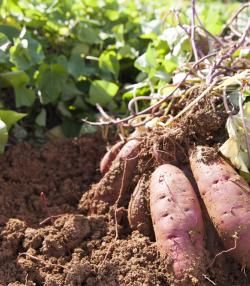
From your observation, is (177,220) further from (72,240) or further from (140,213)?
(72,240)

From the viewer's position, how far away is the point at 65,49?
2393 millimetres

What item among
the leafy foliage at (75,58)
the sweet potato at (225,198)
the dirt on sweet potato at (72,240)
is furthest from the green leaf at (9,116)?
the sweet potato at (225,198)

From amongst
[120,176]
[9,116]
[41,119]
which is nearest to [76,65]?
[41,119]

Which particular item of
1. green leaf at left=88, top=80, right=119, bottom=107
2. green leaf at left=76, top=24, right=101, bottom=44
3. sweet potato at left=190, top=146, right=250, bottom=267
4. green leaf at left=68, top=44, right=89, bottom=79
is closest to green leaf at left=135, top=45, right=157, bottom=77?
green leaf at left=88, top=80, right=119, bottom=107

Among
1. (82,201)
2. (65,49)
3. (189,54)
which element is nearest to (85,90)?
(65,49)

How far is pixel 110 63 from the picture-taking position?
2.24 m

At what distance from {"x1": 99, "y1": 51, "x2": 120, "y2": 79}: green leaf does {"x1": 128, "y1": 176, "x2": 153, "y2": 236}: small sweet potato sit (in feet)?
2.54

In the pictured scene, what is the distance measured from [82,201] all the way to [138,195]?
0.23 metres

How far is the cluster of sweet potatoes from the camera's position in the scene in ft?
4.60

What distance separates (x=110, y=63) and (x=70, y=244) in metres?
0.94

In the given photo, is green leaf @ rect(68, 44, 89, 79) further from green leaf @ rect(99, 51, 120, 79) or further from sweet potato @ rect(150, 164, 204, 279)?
sweet potato @ rect(150, 164, 204, 279)

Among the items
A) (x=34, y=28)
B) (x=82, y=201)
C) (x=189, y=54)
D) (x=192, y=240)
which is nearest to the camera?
(x=192, y=240)

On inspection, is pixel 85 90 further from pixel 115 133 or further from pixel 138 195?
pixel 138 195

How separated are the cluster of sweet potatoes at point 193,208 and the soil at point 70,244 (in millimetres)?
40
